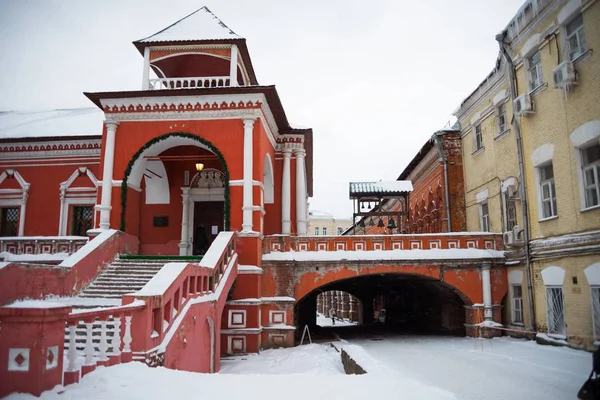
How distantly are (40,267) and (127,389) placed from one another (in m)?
5.77

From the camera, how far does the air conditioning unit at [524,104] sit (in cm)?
1370

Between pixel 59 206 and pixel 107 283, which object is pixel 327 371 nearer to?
pixel 107 283

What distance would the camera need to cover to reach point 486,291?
1556 centimetres

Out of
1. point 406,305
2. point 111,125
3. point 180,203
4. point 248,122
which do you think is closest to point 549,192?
point 248,122

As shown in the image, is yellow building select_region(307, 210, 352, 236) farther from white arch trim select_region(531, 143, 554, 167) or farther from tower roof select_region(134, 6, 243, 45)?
white arch trim select_region(531, 143, 554, 167)

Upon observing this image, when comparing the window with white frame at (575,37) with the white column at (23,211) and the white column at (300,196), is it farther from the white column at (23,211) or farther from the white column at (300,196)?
the white column at (23,211)

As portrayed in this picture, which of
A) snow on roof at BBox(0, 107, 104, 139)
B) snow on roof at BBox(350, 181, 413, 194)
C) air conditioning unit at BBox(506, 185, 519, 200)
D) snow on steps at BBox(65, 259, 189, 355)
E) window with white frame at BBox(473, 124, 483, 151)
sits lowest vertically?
snow on steps at BBox(65, 259, 189, 355)

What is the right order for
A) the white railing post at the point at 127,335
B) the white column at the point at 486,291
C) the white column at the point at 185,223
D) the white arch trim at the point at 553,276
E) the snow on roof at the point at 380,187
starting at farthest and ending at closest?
1. the snow on roof at the point at 380,187
2. the white column at the point at 185,223
3. the white column at the point at 486,291
4. the white arch trim at the point at 553,276
5. the white railing post at the point at 127,335

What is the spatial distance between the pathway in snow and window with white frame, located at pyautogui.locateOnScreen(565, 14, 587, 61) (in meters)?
6.94

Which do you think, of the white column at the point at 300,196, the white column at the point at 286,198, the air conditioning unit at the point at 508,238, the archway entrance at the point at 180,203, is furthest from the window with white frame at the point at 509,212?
the archway entrance at the point at 180,203

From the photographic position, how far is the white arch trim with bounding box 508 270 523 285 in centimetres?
1477

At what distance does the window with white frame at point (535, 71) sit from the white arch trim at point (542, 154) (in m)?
1.81

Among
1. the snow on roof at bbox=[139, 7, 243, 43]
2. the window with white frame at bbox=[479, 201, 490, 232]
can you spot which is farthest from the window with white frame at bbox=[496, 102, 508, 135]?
the snow on roof at bbox=[139, 7, 243, 43]

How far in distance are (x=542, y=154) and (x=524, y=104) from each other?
5.10 ft
